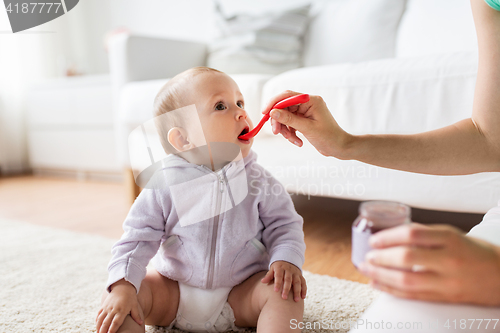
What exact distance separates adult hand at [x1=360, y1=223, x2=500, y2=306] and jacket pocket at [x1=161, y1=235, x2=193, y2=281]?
422mm

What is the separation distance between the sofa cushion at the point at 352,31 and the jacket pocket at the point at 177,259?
114 centimetres

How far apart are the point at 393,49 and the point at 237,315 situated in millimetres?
1203

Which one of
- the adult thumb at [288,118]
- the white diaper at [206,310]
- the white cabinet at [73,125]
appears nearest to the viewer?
the adult thumb at [288,118]

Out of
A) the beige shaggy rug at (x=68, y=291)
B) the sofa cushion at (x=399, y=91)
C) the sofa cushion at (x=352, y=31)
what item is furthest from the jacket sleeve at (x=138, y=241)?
the sofa cushion at (x=352, y=31)

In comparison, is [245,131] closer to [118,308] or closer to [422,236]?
[118,308]

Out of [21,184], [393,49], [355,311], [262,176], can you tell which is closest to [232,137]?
[262,176]

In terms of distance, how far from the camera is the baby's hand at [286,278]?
578mm

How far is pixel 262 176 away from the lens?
0.70 meters

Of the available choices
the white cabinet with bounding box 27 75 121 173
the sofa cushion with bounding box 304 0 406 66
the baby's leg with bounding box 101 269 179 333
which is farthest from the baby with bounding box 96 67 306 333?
the white cabinet with bounding box 27 75 121 173

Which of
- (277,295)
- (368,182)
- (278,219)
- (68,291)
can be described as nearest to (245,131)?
(278,219)

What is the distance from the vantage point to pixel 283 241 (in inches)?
25.7

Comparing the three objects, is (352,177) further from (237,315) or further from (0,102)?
(0,102)

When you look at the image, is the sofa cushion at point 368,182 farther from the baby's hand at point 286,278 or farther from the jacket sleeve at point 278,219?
the baby's hand at point 286,278

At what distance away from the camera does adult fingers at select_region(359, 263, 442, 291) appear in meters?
0.26
